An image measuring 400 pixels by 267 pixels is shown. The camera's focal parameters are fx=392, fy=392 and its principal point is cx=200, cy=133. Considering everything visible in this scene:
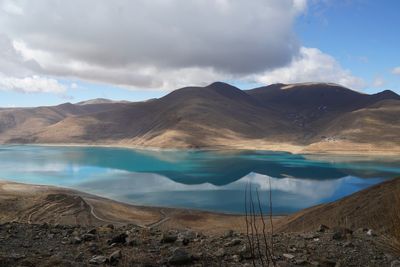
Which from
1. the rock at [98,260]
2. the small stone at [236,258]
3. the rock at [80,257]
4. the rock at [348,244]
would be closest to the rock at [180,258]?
the small stone at [236,258]

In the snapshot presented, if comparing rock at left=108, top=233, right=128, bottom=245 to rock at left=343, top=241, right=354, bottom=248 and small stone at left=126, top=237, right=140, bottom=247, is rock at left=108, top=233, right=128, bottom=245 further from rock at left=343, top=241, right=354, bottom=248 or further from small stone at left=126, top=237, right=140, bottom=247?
rock at left=343, top=241, right=354, bottom=248

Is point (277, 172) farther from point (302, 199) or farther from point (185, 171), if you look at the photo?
point (302, 199)

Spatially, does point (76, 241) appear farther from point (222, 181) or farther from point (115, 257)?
point (222, 181)

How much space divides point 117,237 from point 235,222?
27624mm

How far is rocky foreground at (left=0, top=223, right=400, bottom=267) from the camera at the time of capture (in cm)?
737

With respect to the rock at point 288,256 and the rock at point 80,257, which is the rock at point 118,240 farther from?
the rock at point 288,256

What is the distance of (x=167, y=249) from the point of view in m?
8.70

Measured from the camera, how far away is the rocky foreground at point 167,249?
7371 millimetres

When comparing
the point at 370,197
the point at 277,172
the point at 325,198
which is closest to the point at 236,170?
the point at 277,172

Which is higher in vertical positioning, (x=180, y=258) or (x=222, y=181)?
(x=180, y=258)

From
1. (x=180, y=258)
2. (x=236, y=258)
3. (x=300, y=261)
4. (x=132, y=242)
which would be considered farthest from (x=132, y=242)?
(x=300, y=261)

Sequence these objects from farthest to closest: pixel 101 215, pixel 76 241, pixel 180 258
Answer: pixel 101 215, pixel 76 241, pixel 180 258

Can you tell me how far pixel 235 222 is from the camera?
35.9m

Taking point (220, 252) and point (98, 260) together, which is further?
point (220, 252)
